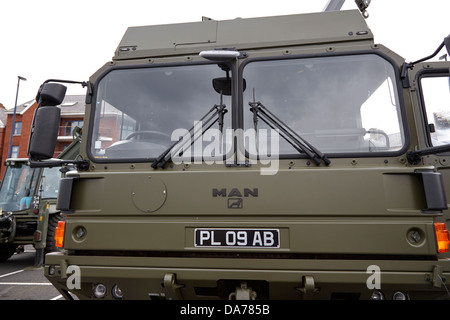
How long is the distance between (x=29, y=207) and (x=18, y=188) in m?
0.82

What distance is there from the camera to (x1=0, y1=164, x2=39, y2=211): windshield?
26.6 feet

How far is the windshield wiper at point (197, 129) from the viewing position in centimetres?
232

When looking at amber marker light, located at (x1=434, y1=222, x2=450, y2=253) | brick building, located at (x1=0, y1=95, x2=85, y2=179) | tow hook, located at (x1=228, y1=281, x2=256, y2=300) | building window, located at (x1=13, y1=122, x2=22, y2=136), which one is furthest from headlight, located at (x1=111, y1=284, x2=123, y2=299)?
building window, located at (x1=13, y1=122, x2=22, y2=136)

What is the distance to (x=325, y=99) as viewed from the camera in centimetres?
241

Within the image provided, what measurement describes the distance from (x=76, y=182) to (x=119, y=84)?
945 millimetres

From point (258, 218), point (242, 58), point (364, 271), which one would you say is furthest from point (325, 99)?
point (364, 271)

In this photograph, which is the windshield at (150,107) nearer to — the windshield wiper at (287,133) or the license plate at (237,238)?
the windshield wiper at (287,133)

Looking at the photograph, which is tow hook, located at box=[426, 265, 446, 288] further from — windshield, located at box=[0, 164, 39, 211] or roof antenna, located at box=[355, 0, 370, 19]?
windshield, located at box=[0, 164, 39, 211]

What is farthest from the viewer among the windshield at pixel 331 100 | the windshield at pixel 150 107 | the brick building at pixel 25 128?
the brick building at pixel 25 128

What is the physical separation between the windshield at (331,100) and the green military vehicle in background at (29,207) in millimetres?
6354

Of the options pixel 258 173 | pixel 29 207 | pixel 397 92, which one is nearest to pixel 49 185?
pixel 29 207

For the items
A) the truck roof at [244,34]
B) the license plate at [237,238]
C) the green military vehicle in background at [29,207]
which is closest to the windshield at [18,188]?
the green military vehicle in background at [29,207]

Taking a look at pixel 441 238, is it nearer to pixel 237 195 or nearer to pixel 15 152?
pixel 237 195
